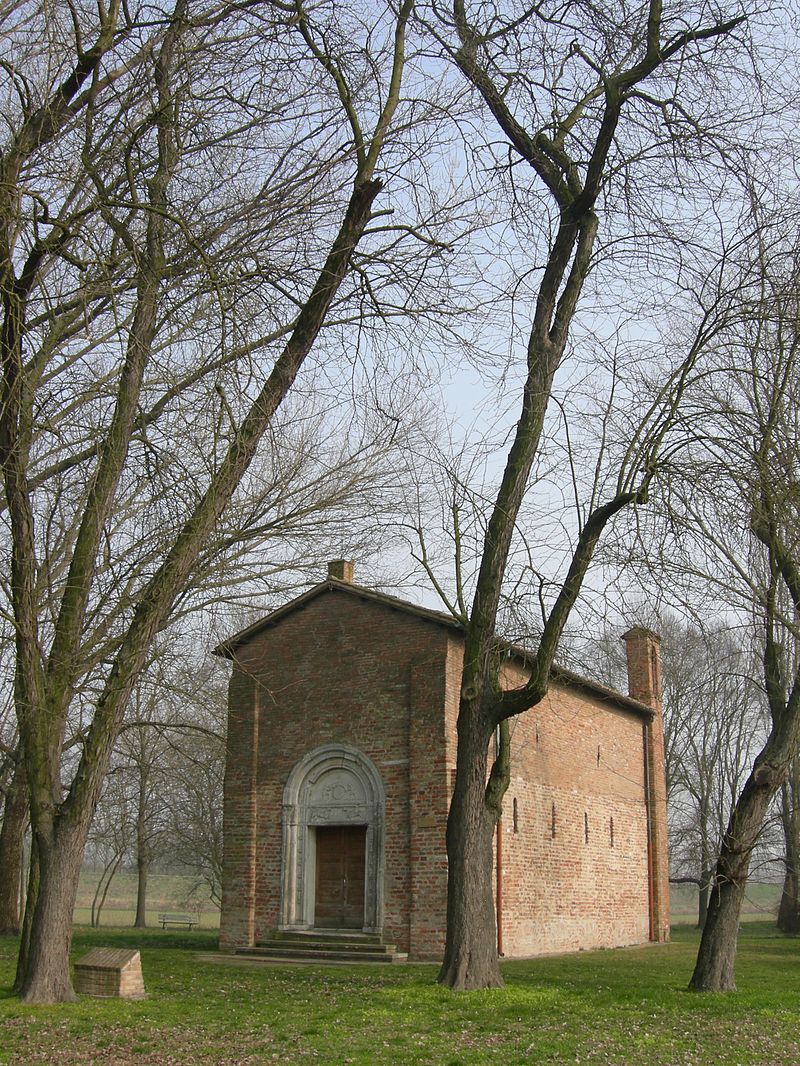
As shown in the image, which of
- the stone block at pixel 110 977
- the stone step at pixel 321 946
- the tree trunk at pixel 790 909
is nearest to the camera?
the stone block at pixel 110 977

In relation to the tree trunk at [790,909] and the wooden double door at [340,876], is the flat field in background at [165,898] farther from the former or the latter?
the wooden double door at [340,876]

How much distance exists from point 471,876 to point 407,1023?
2306 millimetres

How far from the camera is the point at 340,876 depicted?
20.9 meters

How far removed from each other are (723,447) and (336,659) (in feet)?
38.4

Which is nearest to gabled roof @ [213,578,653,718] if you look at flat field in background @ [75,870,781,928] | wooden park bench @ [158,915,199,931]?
wooden park bench @ [158,915,199,931]

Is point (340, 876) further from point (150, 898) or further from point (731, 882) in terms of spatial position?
point (150, 898)

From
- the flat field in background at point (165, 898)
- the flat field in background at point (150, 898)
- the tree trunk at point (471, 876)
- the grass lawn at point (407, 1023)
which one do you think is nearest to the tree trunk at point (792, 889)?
the flat field in background at point (165, 898)

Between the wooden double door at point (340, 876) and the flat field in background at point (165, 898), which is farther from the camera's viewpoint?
the flat field in background at point (165, 898)

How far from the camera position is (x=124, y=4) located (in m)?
8.97

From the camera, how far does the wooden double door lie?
20422 millimetres

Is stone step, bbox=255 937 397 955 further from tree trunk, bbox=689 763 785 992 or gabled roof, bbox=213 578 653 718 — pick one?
tree trunk, bbox=689 763 785 992

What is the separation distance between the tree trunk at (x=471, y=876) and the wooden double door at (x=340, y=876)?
834 cm

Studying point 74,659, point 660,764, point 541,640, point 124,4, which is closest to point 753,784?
point 541,640

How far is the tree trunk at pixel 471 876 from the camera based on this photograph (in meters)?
12.2
